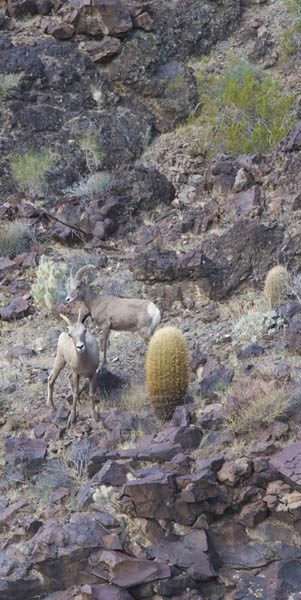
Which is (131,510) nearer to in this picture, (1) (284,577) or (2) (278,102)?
(1) (284,577)

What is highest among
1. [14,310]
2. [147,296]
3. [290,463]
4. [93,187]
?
[290,463]

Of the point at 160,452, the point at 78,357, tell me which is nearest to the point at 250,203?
the point at 78,357

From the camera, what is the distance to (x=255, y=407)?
8242mm

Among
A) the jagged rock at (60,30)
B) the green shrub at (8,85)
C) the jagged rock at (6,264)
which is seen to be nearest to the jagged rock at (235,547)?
the jagged rock at (6,264)

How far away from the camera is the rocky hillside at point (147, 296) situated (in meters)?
7.29

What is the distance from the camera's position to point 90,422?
9.55 meters

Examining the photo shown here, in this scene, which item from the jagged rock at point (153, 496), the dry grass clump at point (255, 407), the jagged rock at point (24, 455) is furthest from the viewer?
the jagged rock at point (24, 455)

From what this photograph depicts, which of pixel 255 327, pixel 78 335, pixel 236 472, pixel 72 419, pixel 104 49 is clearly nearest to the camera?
pixel 236 472

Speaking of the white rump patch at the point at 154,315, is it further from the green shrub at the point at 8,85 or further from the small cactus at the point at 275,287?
the green shrub at the point at 8,85

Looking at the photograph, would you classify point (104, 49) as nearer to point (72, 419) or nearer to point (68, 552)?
point (72, 419)

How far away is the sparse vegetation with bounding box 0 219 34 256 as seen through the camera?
50.8ft

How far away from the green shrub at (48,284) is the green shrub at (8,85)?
627 cm

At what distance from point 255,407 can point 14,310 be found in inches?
240

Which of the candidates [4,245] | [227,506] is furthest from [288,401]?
[4,245]
